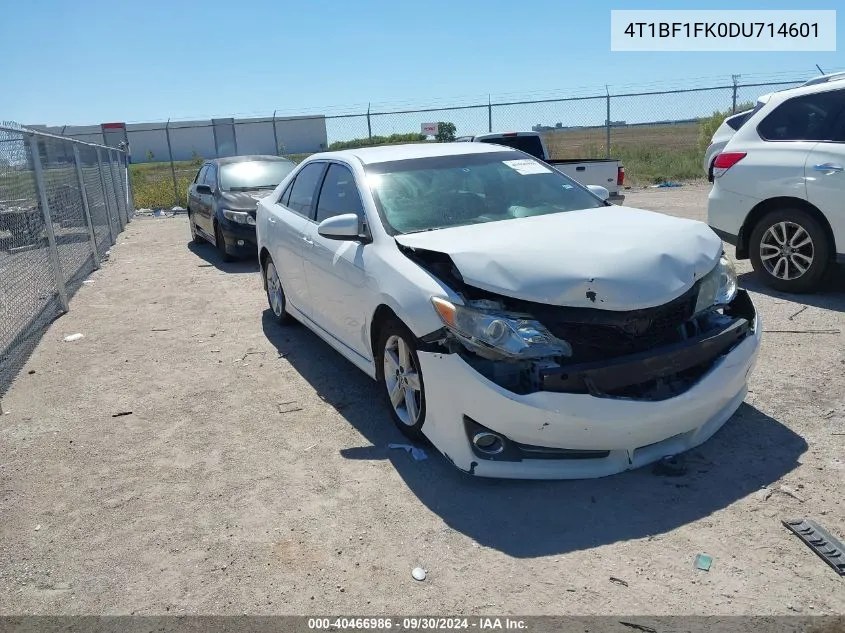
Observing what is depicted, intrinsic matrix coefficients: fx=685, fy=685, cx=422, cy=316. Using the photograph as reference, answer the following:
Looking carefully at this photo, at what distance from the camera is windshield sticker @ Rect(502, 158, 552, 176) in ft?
16.1

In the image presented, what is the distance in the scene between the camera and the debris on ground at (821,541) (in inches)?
104

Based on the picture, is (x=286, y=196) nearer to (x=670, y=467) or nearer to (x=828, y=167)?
(x=670, y=467)

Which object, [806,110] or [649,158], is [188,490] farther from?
[649,158]

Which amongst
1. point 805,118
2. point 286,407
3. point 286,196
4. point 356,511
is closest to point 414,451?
point 356,511

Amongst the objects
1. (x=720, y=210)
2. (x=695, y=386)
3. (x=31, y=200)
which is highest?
(x=31, y=200)

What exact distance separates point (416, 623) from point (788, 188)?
545cm

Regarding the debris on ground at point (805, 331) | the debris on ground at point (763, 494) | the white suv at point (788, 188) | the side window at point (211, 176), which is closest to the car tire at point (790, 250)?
the white suv at point (788, 188)

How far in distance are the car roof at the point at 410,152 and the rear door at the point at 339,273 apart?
0.14 metres

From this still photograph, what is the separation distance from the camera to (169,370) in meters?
5.56

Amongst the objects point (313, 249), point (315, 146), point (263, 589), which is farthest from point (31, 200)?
point (315, 146)

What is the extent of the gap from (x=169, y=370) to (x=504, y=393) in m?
3.45

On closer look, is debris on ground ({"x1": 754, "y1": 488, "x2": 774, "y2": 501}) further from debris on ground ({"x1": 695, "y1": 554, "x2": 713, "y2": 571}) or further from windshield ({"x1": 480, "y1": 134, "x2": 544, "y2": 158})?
windshield ({"x1": 480, "y1": 134, "x2": 544, "y2": 158})

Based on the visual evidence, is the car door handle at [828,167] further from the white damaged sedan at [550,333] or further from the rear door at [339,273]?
the rear door at [339,273]

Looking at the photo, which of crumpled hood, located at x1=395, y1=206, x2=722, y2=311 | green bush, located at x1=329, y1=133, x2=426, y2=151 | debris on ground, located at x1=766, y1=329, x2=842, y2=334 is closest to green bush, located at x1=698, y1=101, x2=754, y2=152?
green bush, located at x1=329, y1=133, x2=426, y2=151
